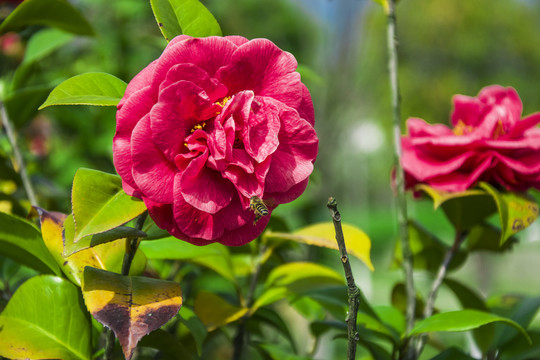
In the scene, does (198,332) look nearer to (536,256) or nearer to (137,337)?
(137,337)

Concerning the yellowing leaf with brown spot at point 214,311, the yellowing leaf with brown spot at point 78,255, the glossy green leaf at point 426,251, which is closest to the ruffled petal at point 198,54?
the yellowing leaf with brown spot at point 78,255

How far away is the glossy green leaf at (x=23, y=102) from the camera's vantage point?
99 cm

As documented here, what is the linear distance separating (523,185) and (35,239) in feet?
2.36

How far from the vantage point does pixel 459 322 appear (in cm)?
69

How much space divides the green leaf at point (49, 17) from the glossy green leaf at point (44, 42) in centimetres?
9

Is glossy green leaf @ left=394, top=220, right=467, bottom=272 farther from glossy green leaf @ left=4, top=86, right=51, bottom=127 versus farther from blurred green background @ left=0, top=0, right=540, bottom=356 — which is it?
glossy green leaf @ left=4, top=86, right=51, bottom=127

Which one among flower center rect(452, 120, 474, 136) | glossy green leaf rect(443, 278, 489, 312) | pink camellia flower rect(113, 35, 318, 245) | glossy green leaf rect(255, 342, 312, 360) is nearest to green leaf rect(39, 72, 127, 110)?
pink camellia flower rect(113, 35, 318, 245)

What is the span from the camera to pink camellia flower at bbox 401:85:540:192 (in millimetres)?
833

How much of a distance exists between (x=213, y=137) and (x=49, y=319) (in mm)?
323

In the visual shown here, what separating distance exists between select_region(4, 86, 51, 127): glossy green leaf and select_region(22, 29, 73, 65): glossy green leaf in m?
0.08

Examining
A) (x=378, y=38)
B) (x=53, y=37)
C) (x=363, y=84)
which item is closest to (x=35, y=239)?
(x=53, y=37)

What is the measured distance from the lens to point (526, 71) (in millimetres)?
20188

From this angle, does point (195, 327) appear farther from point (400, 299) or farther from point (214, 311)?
point (400, 299)

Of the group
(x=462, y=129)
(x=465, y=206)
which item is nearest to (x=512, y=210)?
(x=465, y=206)
